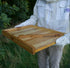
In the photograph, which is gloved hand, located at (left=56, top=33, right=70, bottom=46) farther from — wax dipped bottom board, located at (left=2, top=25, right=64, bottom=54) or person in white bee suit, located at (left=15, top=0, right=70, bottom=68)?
person in white bee suit, located at (left=15, top=0, right=70, bottom=68)

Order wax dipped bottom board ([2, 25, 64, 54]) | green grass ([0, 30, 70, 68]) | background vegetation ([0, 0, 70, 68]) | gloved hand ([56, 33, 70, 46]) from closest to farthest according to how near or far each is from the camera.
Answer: wax dipped bottom board ([2, 25, 64, 54])
gloved hand ([56, 33, 70, 46])
background vegetation ([0, 0, 70, 68])
green grass ([0, 30, 70, 68])

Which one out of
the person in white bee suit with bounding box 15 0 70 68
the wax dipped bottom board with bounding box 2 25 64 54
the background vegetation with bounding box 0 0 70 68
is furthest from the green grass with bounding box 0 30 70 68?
the wax dipped bottom board with bounding box 2 25 64 54

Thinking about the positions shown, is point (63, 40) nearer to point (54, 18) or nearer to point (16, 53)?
point (54, 18)

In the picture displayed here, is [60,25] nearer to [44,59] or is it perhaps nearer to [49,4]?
[49,4]

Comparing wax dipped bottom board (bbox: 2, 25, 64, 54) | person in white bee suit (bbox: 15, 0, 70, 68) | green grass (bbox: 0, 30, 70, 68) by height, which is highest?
person in white bee suit (bbox: 15, 0, 70, 68)

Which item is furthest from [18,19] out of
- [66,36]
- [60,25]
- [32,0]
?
[66,36]

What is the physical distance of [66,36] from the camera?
1247 mm

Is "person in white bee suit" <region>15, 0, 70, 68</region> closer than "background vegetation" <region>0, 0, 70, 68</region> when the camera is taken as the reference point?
Yes

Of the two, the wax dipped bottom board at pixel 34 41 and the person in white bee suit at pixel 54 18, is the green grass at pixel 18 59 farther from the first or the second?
the wax dipped bottom board at pixel 34 41

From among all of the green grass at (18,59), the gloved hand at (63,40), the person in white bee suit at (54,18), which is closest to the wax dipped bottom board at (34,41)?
the gloved hand at (63,40)

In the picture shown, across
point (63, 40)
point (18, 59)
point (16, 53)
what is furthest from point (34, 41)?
point (16, 53)

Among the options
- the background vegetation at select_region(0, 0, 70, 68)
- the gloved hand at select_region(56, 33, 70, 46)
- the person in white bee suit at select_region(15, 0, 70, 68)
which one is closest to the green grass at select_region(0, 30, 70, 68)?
the background vegetation at select_region(0, 0, 70, 68)

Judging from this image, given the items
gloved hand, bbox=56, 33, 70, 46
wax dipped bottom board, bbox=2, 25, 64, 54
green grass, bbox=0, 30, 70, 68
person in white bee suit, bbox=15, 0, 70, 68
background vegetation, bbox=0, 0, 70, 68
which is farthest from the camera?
green grass, bbox=0, 30, 70, 68

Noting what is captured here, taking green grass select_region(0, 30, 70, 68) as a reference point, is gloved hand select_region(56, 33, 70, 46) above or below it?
above
